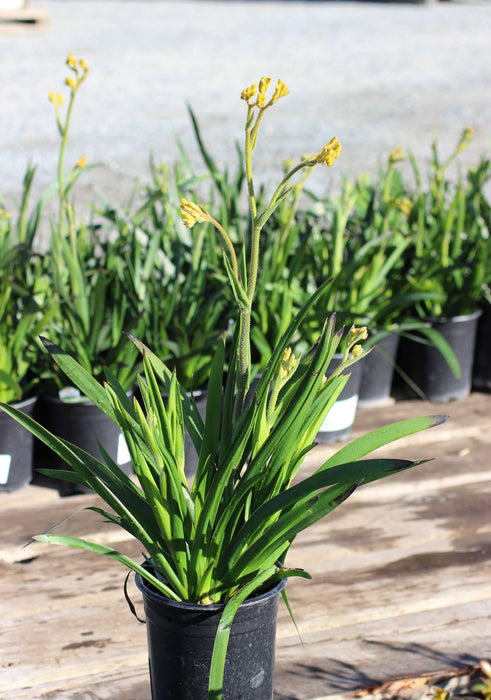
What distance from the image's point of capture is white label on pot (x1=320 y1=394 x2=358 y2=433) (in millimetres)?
1843

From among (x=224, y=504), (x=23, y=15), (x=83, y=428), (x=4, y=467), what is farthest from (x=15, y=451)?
(x=23, y=15)

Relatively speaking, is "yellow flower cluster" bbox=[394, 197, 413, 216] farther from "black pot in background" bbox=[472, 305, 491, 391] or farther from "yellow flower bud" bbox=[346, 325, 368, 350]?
"yellow flower bud" bbox=[346, 325, 368, 350]

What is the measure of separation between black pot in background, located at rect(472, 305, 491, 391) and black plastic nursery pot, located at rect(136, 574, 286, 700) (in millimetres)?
1373

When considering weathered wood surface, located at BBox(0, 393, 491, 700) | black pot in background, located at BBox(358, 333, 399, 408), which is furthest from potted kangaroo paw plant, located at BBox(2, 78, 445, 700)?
black pot in background, located at BBox(358, 333, 399, 408)

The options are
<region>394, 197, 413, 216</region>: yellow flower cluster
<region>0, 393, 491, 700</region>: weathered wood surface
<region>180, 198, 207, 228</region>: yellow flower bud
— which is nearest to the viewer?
<region>180, 198, 207, 228</region>: yellow flower bud

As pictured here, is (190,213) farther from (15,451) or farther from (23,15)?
(23,15)

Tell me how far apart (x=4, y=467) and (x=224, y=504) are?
0.80 meters

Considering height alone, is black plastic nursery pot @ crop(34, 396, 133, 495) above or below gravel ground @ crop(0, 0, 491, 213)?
below

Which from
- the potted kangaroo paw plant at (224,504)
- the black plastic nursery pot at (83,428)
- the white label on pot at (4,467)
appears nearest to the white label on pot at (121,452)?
the black plastic nursery pot at (83,428)

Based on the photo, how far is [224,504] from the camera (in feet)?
3.27

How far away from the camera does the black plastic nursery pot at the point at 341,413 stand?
184 cm

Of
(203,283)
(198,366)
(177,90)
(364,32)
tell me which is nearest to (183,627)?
(198,366)

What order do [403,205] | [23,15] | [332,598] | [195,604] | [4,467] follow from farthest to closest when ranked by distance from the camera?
[23,15], [403,205], [4,467], [332,598], [195,604]

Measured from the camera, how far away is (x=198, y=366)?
1.74 m
